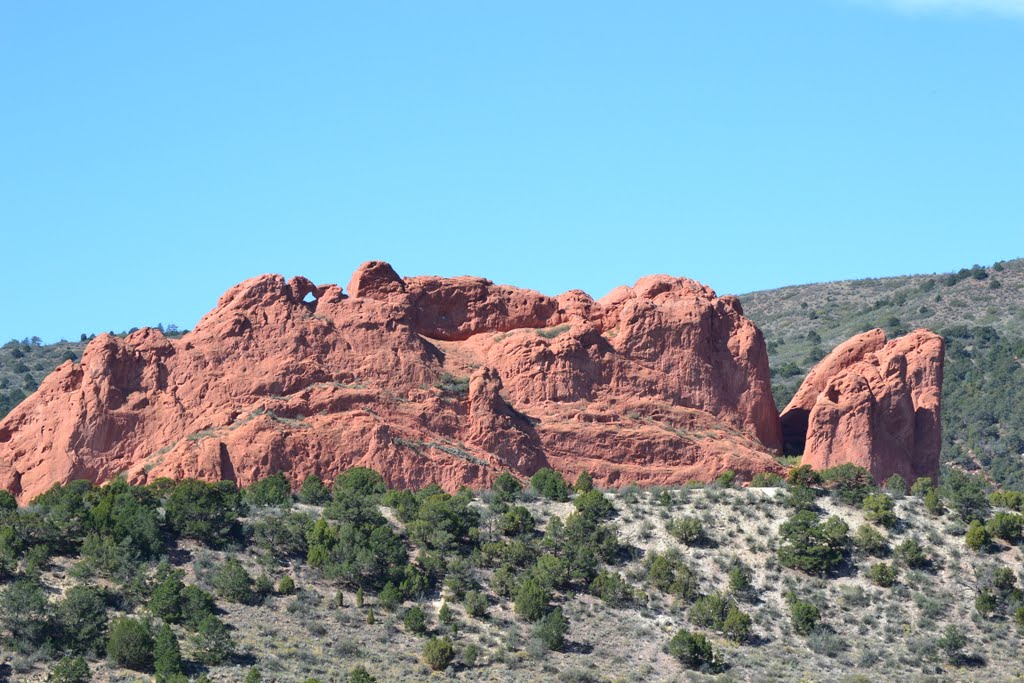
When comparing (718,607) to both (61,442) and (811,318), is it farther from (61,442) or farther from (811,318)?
(811,318)

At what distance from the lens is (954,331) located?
114000 millimetres

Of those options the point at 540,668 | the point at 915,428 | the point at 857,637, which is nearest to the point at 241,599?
the point at 540,668

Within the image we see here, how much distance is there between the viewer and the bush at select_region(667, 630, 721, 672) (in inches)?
2213

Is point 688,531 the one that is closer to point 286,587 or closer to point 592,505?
point 592,505

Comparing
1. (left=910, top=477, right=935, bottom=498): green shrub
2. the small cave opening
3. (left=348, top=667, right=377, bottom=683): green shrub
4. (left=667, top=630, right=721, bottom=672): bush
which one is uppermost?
the small cave opening

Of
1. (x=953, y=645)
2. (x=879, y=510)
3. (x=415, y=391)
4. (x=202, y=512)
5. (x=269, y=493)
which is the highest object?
(x=415, y=391)

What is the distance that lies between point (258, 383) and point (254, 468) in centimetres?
261

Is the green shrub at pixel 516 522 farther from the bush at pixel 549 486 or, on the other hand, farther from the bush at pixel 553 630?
the bush at pixel 553 630

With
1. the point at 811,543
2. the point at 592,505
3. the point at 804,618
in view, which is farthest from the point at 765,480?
the point at 804,618

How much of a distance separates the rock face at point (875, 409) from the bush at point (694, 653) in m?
10.9

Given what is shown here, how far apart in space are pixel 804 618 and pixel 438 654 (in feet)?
35.7

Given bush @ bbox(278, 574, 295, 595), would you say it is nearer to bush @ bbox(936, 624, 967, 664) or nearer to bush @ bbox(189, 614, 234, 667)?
bush @ bbox(189, 614, 234, 667)

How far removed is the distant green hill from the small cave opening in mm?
26484

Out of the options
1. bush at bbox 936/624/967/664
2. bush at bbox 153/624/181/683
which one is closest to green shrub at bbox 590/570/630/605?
bush at bbox 936/624/967/664
